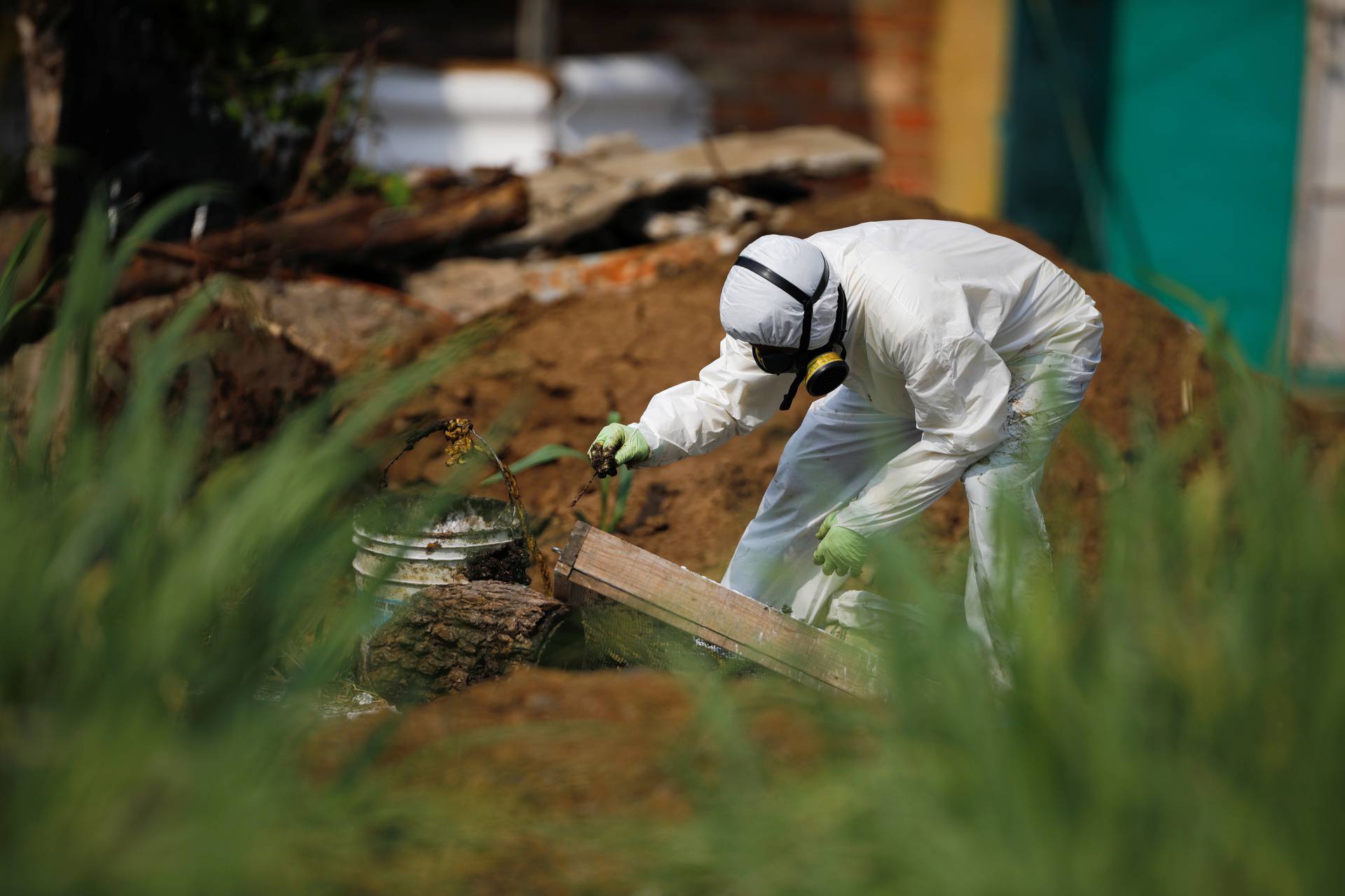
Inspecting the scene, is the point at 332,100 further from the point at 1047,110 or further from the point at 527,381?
the point at 1047,110

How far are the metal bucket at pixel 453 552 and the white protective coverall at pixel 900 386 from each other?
57cm

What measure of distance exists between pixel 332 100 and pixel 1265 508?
5.36 metres

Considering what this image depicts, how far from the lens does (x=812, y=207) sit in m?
6.32

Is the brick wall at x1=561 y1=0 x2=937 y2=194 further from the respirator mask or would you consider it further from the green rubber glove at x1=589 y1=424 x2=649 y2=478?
the respirator mask

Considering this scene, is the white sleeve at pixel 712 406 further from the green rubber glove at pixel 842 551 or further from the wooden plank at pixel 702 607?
the green rubber glove at pixel 842 551

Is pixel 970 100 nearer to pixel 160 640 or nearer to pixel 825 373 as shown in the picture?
pixel 825 373

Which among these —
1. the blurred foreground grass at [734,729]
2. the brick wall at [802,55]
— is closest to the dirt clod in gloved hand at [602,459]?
the blurred foreground grass at [734,729]

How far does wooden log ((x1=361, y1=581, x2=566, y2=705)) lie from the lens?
3.24m

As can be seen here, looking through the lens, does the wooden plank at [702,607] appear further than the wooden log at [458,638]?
No

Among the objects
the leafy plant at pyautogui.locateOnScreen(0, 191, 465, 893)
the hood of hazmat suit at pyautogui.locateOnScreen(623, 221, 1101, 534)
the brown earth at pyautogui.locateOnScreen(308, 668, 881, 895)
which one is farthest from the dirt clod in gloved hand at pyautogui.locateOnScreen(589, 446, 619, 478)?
the leafy plant at pyautogui.locateOnScreen(0, 191, 465, 893)

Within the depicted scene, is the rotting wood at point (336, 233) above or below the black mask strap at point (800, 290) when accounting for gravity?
below

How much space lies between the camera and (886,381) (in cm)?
313

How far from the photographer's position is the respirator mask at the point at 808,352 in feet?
9.17

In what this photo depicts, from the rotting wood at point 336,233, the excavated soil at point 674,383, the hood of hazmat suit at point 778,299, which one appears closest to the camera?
the hood of hazmat suit at point 778,299
